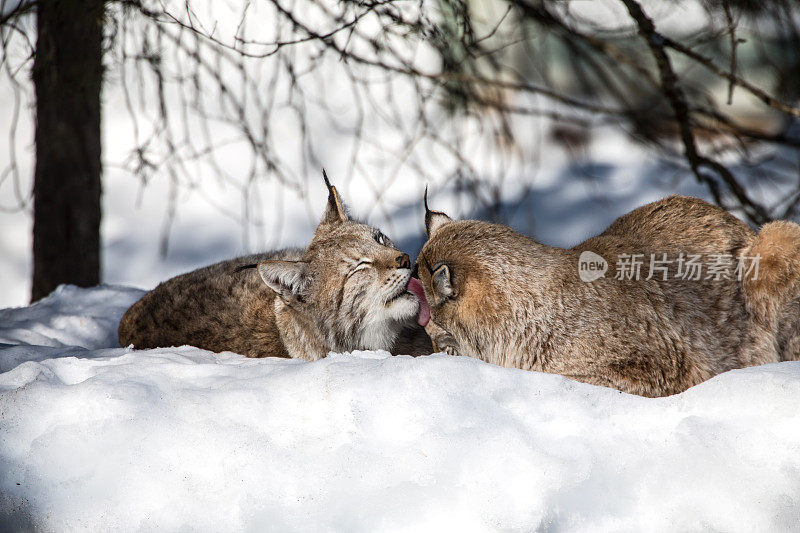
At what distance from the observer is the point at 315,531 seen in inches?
68.6

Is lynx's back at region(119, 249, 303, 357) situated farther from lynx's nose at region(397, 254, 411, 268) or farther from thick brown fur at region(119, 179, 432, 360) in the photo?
lynx's nose at region(397, 254, 411, 268)

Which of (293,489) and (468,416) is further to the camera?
(468,416)

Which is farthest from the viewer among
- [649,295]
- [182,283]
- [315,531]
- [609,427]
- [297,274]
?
[182,283]

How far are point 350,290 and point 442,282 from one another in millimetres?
569

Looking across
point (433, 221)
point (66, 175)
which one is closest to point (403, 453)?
point (433, 221)

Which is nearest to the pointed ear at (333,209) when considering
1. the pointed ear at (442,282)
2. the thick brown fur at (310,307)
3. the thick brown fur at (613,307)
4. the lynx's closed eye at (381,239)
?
the thick brown fur at (310,307)

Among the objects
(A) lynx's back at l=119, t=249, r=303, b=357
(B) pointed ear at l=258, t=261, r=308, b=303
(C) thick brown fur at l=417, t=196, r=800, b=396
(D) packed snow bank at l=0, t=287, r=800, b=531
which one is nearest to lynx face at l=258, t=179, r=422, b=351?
(B) pointed ear at l=258, t=261, r=308, b=303

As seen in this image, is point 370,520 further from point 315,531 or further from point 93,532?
point 93,532

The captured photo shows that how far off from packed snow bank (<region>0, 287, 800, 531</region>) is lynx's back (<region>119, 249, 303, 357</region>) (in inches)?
35.6

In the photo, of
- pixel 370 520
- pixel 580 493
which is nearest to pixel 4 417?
pixel 370 520

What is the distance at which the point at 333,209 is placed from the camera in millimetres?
3332

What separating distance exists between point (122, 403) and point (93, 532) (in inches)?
16.4

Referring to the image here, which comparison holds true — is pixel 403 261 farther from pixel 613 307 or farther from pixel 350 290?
pixel 613 307

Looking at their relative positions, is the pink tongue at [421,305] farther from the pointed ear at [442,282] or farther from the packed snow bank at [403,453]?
the packed snow bank at [403,453]
